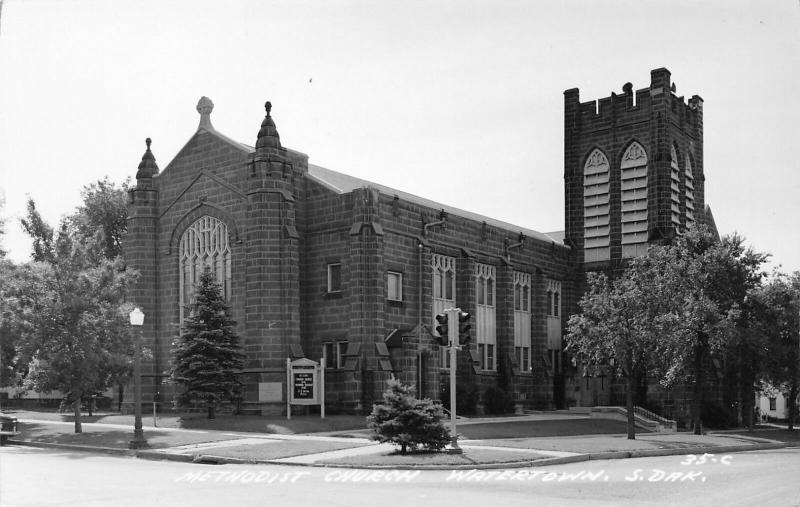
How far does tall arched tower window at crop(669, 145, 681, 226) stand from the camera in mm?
49750

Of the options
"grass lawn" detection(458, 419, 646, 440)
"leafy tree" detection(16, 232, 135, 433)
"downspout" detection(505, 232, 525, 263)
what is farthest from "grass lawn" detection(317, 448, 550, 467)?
"downspout" detection(505, 232, 525, 263)

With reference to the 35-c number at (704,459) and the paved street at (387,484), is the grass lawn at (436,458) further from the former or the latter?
the 35-c number at (704,459)

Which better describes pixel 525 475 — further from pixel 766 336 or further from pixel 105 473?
pixel 766 336

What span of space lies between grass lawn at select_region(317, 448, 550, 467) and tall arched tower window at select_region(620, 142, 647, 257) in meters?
29.5

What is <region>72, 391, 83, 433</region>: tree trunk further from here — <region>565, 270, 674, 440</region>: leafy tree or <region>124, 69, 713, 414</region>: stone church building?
<region>565, 270, 674, 440</region>: leafy tree

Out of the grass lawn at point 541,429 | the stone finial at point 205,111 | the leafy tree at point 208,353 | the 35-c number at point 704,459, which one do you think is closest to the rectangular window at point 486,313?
the grass lawn at point 541,429

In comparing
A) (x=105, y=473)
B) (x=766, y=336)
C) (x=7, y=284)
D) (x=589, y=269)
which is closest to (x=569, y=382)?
(x=589, y=269)

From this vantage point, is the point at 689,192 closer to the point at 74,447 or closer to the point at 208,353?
the point at 208,353

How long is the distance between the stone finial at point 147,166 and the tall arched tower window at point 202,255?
3839 mm

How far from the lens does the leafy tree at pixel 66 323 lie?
3047 cm

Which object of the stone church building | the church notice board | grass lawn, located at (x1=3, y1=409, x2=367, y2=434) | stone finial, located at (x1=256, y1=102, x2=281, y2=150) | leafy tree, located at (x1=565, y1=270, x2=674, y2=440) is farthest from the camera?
stone finial, located at (x1=256, y1=102, x2=281, y2=150)

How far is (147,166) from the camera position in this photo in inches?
1670

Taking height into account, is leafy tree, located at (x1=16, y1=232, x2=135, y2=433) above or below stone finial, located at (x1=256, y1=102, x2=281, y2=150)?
below

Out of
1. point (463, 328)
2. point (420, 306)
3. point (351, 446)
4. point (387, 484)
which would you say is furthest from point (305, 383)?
point (387, 484)
